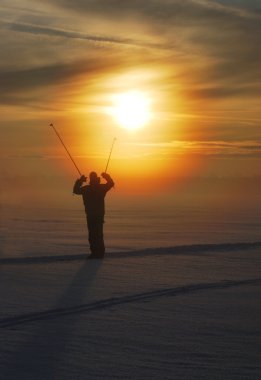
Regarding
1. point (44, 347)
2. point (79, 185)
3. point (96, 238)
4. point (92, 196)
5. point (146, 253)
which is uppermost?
point (79, 185)

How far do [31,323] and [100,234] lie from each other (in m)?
7.61

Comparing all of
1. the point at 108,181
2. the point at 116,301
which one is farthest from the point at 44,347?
the point at 108,181

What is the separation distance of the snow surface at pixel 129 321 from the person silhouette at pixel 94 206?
101cm

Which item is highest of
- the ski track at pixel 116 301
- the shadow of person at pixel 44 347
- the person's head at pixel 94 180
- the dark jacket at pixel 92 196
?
the person's head at pixel 94 180

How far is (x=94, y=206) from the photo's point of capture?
15.7 meters

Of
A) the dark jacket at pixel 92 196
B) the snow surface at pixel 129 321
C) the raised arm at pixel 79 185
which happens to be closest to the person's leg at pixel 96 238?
the dark jacket at pixel 92 196

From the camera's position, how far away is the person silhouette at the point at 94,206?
51.5ft

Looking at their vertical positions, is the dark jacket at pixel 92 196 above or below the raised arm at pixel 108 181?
below

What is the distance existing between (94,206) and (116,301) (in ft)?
19.5

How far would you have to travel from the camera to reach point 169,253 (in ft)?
55.5

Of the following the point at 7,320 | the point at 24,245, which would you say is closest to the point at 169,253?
the point at 24,245

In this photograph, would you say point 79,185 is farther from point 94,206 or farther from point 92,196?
point 94,206

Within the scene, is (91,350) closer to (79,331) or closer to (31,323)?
(79,331)

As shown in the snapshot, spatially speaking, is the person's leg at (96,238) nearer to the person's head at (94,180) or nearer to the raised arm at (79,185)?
the raised arm at (79,185)
